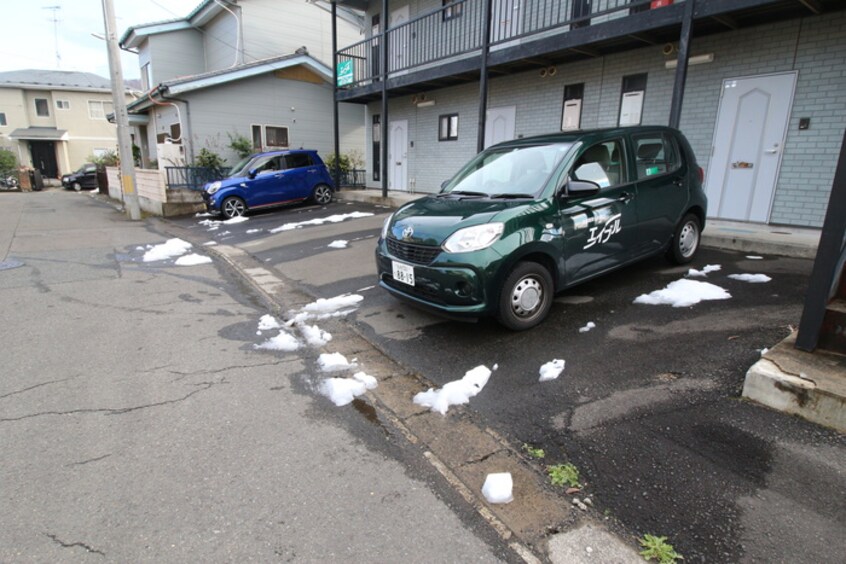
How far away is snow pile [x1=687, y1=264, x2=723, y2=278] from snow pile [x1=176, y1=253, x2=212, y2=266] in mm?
7161

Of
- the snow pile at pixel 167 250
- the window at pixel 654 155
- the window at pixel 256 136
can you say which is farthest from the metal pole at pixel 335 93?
the window at pixel 654 155

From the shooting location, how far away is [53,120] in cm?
3400

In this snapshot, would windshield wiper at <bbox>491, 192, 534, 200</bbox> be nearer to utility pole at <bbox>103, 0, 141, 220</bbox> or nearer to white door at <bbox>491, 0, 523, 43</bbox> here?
white door at <bbox>491, 0, 523, 43</bbox>

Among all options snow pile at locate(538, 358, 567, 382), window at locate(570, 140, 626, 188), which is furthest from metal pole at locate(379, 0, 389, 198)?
snow pile at locate(538, 358, 567, 382)

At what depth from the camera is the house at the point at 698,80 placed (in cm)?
700

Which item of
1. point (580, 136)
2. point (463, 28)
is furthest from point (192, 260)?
point (463, 28)

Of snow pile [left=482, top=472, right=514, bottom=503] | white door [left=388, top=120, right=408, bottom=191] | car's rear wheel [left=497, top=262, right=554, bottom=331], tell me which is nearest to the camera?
snow pile [left=482, top=472, right=514, bottom=503]

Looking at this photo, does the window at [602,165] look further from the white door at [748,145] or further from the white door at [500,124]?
the white door at [500,124]

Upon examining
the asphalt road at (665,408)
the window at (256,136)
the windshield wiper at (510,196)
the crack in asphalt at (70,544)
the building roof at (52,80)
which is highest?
the building roof at (52,80)

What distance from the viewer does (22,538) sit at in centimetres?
208

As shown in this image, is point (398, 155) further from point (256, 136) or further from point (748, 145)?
point (748, 145)

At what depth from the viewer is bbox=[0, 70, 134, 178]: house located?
32.9 metres

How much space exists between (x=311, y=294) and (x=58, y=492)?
145 inches

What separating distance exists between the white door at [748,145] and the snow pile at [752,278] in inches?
126
